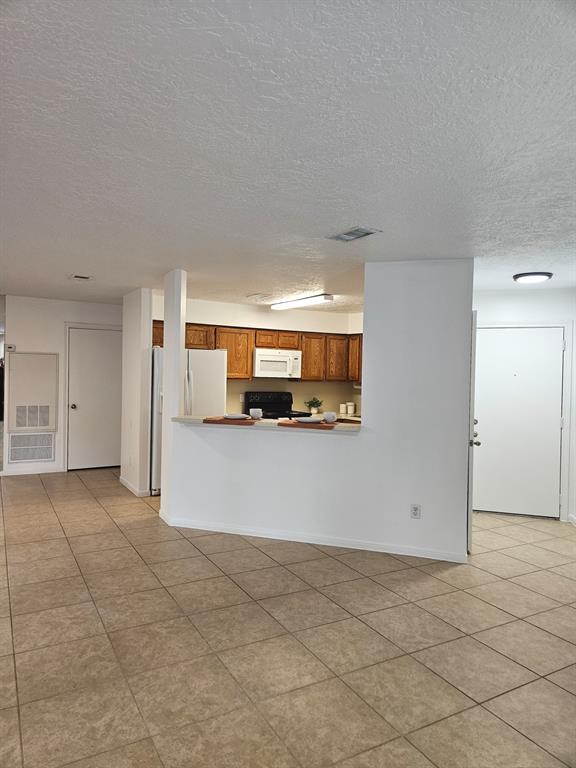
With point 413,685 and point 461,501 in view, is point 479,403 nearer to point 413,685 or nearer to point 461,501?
point 461,501

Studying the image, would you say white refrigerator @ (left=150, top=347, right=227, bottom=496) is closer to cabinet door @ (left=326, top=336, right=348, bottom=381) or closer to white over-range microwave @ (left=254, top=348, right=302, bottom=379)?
white over-range microwave @ (left=254, top=348, right=302, bottom=379)

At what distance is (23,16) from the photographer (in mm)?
1418

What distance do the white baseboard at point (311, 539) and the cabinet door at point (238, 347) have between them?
2.56 m

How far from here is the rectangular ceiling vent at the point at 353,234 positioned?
3420 mm

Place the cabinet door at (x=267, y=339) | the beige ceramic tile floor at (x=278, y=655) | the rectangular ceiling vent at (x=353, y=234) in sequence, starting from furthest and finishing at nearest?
the cabinet door at (x=267, y=339)
the rectangular ceiling vent at (x=353, y=234)
the beige ceramic tile floor at (x=278, y=655)

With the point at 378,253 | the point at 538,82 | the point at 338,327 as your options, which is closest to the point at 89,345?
the point at 338,327

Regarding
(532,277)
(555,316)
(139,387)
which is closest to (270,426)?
(139,387)

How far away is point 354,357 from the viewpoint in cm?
809

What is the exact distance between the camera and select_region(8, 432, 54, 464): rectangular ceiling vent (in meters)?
7.08

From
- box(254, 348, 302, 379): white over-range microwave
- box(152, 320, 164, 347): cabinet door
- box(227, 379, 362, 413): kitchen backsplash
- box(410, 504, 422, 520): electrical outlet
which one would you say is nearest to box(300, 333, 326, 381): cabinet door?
box(254, 348, 302, 379): white over-range microwave

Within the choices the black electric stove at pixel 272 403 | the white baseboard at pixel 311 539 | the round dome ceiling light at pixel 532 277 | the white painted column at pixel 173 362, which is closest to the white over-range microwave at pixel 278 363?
the black electric stove at pixel 272 403

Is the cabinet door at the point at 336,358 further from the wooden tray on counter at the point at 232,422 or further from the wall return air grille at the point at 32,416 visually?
the wall return air grille at the point at 32,416

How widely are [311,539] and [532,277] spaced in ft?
10.0

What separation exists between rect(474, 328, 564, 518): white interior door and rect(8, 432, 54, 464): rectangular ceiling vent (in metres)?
5.66
